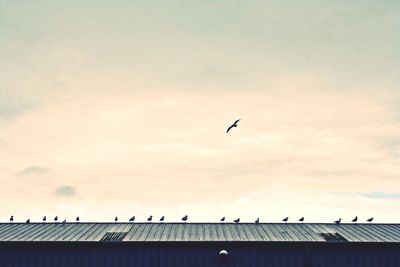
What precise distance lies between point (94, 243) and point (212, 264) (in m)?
9.21

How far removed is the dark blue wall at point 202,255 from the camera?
29203 mm

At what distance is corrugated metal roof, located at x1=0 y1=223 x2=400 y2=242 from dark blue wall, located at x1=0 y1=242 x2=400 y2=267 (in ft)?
2.12

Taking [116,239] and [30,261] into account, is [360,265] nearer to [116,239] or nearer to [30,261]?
[116,239]

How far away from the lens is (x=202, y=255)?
96.3 ft

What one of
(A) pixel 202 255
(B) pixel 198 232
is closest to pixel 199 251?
(A) pixel 202 255

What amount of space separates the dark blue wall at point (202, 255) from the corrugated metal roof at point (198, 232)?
65 centimetres

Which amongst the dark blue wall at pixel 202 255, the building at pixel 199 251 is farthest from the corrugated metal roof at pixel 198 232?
the dark blue wall at pixel 202 255

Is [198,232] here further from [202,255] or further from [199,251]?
[202,255]

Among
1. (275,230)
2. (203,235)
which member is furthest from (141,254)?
(275,230)

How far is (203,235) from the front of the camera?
103ft

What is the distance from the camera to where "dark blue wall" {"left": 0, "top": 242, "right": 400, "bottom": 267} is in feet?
95.8

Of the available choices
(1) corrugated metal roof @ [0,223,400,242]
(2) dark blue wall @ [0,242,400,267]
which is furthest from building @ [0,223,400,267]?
(1) corrugated metal roof @ [0,223,400,242]

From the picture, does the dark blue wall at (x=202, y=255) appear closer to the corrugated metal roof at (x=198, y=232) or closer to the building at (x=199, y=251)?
the building at (x=199, y=251)

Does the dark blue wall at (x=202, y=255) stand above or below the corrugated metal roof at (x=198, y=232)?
below
